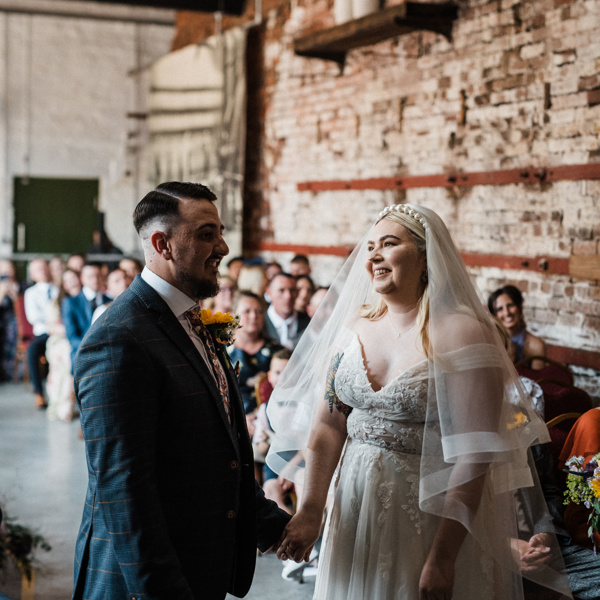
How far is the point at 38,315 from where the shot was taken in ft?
27.6

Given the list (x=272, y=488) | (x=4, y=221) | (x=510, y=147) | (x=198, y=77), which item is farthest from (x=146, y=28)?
(x=272, y=488)

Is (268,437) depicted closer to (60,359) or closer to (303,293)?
(303,293)

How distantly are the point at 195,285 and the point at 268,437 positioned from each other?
2610 mm

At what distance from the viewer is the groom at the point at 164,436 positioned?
5.57ft

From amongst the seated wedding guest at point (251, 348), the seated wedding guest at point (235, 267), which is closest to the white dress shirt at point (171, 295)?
the seated wedding guest at point (251, 348)

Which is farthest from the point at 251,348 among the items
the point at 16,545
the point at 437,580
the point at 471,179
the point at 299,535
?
the point at 437,580

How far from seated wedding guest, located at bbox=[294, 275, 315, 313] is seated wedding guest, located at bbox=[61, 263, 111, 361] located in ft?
5.84

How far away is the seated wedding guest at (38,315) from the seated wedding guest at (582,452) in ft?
20.0

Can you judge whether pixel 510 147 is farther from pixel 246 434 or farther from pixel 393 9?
pixel 246 434

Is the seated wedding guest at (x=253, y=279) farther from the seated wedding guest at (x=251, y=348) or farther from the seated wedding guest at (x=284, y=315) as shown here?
the seated wedding guest at (x=251, y=348)

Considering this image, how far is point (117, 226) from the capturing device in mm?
11914

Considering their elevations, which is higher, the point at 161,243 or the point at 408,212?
the point at 408,212

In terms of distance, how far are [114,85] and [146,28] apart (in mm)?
1017

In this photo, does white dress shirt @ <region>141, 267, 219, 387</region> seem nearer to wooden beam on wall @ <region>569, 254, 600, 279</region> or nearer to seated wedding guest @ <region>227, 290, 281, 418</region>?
seated wedding guest @ <region>227, 290, 281, 418</region>
